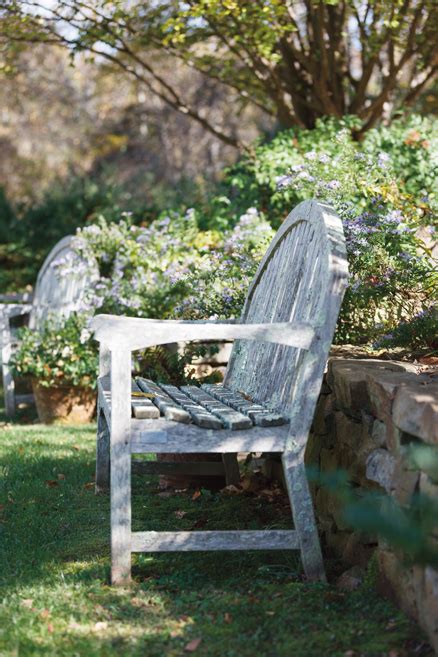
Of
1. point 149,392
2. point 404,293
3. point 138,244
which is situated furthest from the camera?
point 138,244

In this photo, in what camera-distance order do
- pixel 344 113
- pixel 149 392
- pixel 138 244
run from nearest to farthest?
pixel 149 392 < pixel 138 244 < pixel 344 113

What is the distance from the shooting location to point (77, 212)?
397 inches

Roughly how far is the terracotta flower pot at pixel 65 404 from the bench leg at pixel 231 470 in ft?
7.97

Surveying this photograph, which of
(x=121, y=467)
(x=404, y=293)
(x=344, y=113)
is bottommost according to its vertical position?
(x=121, y=467)

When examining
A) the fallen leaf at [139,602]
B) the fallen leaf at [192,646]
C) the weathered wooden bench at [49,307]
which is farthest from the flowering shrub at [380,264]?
the weathered wooden bench at [49,307]

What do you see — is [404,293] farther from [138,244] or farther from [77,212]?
[77,212]

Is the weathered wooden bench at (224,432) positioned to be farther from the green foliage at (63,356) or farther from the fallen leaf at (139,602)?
the green foliage at (63,356)

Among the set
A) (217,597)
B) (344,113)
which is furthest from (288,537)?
(344,113)

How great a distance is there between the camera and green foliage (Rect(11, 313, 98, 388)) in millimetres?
6008

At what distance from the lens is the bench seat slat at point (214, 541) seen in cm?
278

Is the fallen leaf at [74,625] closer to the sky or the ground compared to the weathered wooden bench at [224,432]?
closer to the ground

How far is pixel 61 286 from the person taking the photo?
6.89m

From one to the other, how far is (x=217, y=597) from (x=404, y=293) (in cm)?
203

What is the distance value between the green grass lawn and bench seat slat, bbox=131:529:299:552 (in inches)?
5.4
